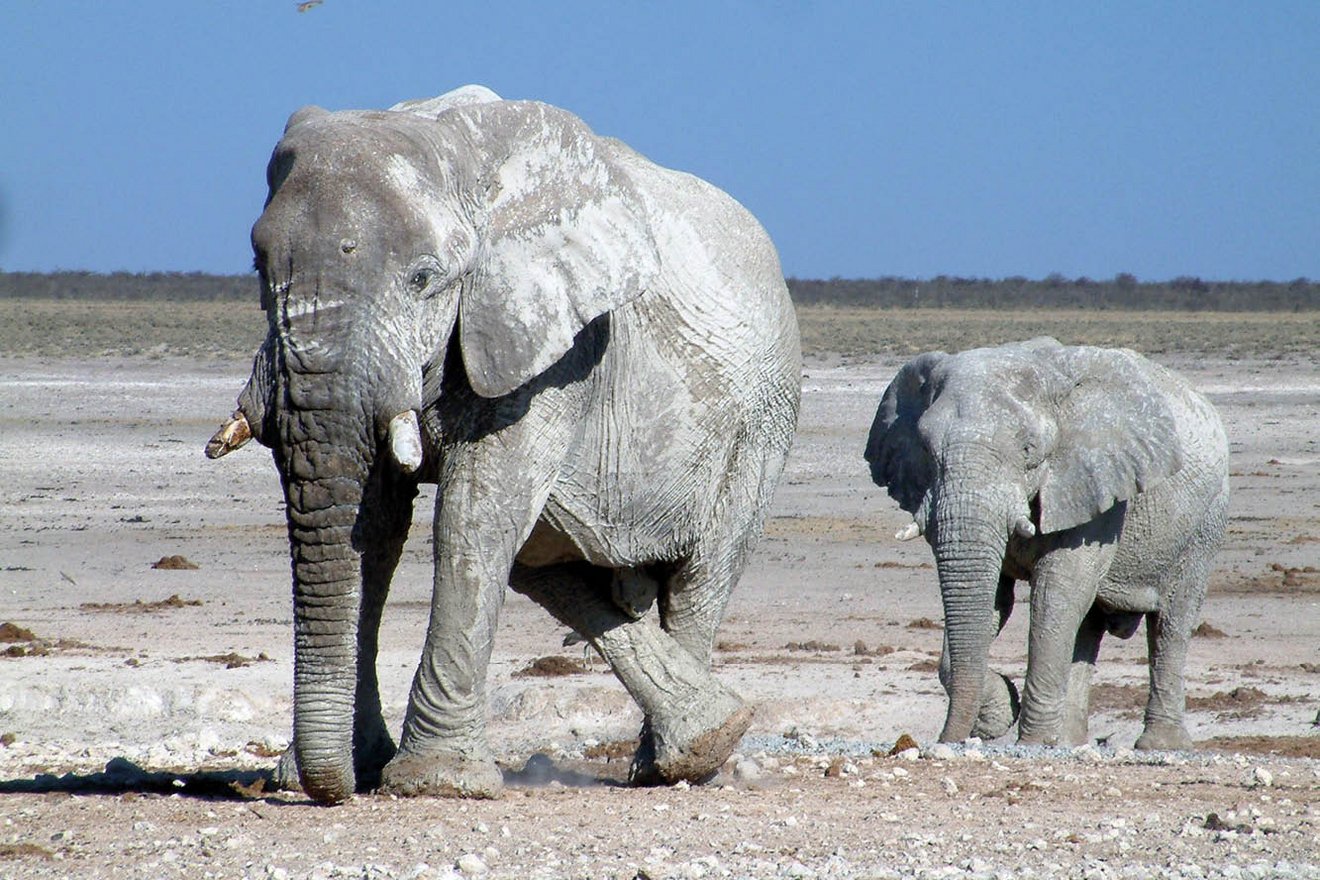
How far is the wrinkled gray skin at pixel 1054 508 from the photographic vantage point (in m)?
7.94

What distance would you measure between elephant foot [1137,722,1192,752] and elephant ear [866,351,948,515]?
1.36 m

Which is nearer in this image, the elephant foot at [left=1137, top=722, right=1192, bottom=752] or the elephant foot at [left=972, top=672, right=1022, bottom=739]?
the elephant foot at [left=1137, top=722, right=1192, bottom=752]

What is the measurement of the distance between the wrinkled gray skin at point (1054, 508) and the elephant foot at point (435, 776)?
2.78 meters

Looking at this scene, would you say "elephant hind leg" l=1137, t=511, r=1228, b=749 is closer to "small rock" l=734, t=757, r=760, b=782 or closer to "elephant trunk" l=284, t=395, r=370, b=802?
"small rock" l=734, t=757, r=760, b=782

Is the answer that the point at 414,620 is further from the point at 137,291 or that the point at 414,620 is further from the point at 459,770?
the point at 137,291

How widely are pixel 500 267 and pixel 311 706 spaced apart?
1.17 meters

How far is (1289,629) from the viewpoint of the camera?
35.3 ft

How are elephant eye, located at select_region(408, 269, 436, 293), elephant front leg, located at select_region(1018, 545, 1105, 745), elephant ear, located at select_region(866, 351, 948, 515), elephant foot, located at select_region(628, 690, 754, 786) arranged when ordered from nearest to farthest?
elephant eye, located at select_region(408, 269, 436, 293) < elephant foot, located at select_region(628, 690, 754, 786) < elephant front leg, located at select_region(1018, 545, 1105, 745) < elephant ear, located at select_region(866, 351, 948, 515)

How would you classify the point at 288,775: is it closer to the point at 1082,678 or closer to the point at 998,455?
the point at 998,455

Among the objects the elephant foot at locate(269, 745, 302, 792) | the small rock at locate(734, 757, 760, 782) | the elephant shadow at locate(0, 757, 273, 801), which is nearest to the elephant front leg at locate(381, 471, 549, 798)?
the elephant foot at locate(269, 745, 302, 792)

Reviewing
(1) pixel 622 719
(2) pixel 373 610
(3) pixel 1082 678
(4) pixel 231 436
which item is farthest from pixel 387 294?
(3) pixel 1082 678

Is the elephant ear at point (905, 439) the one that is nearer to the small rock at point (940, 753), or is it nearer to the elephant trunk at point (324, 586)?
the small rock at point (940, 753)

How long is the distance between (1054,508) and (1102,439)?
42cm

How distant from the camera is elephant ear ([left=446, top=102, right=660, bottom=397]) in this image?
490 cm
